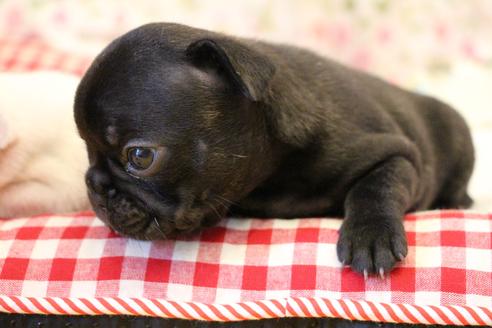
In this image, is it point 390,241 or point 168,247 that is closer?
point 390,241

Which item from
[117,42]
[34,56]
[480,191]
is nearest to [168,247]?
[117,42]

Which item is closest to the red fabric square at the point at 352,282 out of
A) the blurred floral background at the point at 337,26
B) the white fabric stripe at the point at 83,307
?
the white fabric stripe at the point at 83,307

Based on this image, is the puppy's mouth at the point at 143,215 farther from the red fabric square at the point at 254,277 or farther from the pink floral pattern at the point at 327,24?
the pink floral pattern at the point at 327,24

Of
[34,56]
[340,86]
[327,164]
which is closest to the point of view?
[327,164]

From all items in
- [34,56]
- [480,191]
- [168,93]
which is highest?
[168,93]

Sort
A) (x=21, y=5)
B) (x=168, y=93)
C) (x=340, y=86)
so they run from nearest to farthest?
(x=168, y=93) → (x=340, y=86) → (x=21, y=5)

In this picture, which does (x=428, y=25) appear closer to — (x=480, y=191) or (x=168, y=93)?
(x=480, y=191)

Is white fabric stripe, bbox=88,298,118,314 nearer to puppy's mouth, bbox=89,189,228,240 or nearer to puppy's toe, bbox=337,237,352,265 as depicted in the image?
puppy's mouth, bbox=89,189,228,240

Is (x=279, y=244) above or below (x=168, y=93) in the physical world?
below
